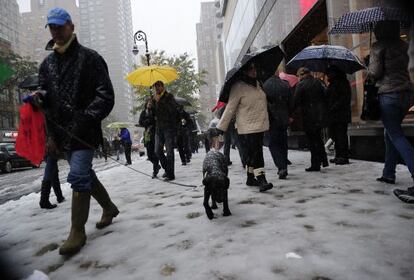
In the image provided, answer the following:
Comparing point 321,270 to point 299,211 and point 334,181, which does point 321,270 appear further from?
point 334,181

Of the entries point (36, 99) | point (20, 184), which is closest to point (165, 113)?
point (36, 99)

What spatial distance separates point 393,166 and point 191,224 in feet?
10.4

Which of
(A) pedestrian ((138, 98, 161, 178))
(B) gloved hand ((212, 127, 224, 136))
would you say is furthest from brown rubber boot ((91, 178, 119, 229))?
(A) pedestrian ((138, 98, 161, 178))

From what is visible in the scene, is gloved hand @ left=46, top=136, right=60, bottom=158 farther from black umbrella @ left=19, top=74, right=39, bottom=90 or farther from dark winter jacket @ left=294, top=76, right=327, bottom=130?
dark winter jacket @ left=294, top=76, right=327, bottom=130

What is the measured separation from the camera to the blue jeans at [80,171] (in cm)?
357

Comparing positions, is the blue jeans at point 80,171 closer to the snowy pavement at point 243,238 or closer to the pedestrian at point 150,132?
the snowy pavement at point 243,238

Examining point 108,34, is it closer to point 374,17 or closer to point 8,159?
point 8,159

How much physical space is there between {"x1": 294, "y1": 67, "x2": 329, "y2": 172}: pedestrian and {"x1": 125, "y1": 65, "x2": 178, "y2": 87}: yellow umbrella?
2982 millimetres

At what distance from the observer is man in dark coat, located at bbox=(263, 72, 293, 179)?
6832 millimetres

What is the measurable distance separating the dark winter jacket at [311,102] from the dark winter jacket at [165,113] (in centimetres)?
260

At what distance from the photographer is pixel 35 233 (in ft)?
A: 14.2

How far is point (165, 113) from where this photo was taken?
7.70 meters

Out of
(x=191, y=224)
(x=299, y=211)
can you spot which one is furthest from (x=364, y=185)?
(x=191, y=224)

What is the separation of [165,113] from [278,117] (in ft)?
7.80
